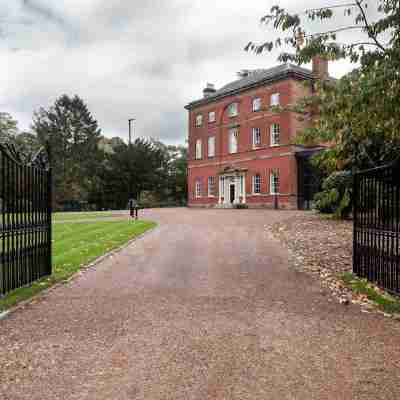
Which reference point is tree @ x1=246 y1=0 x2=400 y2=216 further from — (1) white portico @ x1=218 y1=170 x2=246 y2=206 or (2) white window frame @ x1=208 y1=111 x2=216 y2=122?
(2) white window frame @ x1=208 y1=111 x2=216 y2=122

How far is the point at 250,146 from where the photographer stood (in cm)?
3634

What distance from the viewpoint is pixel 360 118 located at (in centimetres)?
684

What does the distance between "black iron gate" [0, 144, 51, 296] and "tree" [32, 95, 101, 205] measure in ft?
144

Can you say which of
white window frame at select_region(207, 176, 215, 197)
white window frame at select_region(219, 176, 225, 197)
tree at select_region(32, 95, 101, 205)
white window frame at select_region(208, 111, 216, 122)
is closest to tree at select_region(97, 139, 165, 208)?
tree at select_region(32, 95, 101, 205)

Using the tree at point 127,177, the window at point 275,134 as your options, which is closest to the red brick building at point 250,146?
the window at point 275,134

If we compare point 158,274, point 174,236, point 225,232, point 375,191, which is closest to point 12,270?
point 158,274

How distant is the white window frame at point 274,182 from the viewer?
33.6 meters

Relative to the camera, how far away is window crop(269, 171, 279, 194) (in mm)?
33594

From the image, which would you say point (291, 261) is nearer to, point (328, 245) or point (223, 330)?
point (328, 245)

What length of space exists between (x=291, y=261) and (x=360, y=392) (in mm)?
6407

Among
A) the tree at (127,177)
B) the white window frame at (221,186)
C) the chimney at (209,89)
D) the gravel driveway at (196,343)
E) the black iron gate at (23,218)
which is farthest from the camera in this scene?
the tree at (127,177)

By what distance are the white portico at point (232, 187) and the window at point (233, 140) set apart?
2.15 m

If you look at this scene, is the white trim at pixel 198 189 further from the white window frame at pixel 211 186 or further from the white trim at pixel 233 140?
the white trim at pixel 233 140

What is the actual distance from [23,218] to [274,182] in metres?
29.1
